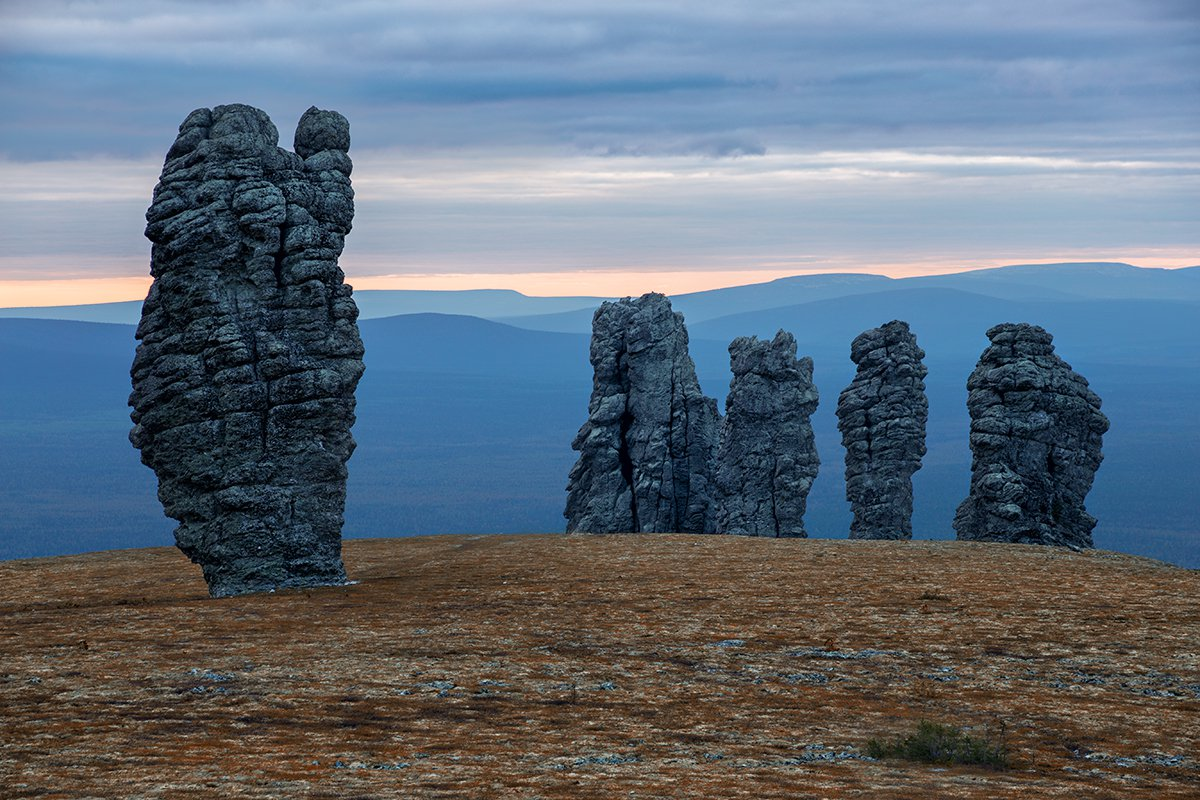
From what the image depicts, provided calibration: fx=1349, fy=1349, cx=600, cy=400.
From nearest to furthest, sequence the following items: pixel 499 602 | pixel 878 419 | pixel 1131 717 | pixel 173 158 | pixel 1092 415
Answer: pixel 1131 717 < pixel 499 602 < pixel 173 158 < pixel 1092 415 < pixel 878 419

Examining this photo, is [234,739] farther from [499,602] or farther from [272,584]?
[272,584]

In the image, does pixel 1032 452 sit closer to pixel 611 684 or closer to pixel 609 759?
pixel 611 684

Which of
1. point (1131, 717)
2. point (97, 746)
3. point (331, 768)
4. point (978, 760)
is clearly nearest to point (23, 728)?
point (97, 746)

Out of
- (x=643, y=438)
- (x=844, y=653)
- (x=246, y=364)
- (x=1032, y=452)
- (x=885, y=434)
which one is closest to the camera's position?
(x=844, y=653)

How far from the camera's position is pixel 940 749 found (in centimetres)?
2461

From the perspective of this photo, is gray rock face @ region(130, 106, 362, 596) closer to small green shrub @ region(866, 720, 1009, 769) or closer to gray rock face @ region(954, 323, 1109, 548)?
small green shrub @ region(866, 720, 1009, 769)

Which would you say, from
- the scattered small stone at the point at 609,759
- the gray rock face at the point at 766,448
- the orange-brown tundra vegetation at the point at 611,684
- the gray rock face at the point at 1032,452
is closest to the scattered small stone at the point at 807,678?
the orange-brown tundra vegetation at the point at 611,684

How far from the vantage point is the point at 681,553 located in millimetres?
59594

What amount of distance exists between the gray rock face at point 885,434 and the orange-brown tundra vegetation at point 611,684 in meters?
48.9

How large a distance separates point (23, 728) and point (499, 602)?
2009 centimetres

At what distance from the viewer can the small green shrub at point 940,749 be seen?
80.1 feet

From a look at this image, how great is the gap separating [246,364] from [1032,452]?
54.2 meters

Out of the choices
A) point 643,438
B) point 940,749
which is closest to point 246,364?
point 940,749

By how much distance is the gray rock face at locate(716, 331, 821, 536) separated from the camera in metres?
105
